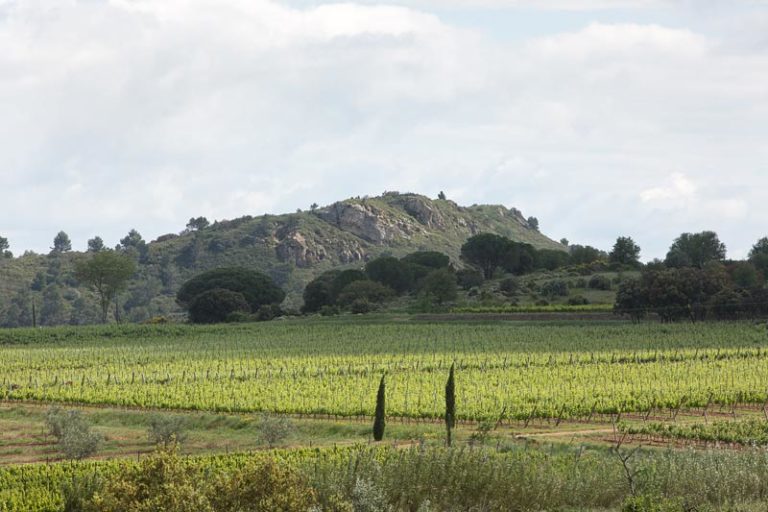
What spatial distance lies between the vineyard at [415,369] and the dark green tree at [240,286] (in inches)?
1076

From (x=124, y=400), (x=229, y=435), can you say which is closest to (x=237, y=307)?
(x=124, y=400)

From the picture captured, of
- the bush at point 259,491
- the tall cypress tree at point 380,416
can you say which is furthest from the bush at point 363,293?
the bush at point 259,491

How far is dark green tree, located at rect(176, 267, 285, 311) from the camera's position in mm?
126438

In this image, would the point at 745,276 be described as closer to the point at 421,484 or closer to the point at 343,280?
the point at 343,280

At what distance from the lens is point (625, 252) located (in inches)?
5640

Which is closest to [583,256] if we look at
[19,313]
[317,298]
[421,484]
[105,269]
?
[317,298]

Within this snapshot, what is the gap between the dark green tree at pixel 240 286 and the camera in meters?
126

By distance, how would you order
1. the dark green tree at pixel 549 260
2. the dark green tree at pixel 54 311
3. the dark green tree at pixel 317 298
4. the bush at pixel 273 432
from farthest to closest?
the dark green tree at pixel 54 311 < the dark green tree at pixel 549 260 < the dark green tree at pixel 317 298 < the bush at pixel 273 432

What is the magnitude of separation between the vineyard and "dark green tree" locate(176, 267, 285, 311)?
27329 millimetres

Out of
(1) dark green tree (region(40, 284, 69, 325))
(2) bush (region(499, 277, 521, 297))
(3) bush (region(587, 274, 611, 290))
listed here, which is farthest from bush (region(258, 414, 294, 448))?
(1) dark green tree (region(40, 284, 69, 325))

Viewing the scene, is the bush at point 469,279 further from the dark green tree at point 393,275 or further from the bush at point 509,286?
the dark green tree at point 393,275

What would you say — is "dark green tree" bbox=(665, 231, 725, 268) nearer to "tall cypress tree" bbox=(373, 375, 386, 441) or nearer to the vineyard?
the vineyard

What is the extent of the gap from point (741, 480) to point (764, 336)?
180ft

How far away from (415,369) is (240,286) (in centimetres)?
6720
